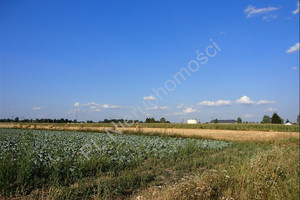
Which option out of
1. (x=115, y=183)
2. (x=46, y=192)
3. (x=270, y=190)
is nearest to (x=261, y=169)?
(x=270, y=190)

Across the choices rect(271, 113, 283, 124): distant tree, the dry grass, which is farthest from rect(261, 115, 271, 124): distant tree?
the dry grass

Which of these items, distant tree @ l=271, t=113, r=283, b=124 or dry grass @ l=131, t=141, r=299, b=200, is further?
distant tree @ l=271, t=113, r=283, b=124

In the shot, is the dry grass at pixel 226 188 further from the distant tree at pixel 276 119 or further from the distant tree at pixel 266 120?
the distant tree at pixel 266 120

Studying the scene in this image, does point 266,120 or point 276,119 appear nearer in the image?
point 276,119

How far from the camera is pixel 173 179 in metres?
6.91

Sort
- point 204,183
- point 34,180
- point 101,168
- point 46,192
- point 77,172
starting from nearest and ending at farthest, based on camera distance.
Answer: point 46,192 < point 204,183 < point 34,180 < point 77,172 < point 101,168

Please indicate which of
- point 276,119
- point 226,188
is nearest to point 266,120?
point 276,119

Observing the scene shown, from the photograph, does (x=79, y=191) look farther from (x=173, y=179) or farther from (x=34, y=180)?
(x=173, y=179)

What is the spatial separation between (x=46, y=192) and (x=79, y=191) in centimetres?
76

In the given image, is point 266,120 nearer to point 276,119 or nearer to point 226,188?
point 276,119

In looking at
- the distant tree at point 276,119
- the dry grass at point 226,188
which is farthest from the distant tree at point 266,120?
the dry grass at point 226,188

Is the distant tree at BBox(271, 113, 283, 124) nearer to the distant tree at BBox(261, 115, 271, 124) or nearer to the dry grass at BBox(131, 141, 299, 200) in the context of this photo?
the distant tree at BBox(261, 115, 271, 124)

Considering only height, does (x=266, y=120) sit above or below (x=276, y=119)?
below

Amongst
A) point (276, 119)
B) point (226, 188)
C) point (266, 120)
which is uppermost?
point (276, 119)
